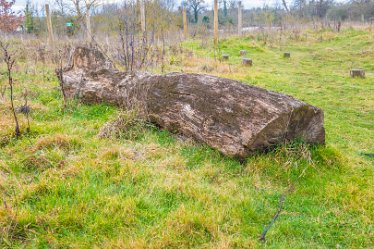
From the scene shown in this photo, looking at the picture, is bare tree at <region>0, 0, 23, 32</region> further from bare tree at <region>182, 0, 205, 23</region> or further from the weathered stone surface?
bare tree at <region>182, 0, 205, 23</region>

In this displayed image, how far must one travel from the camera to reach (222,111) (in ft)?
13.6

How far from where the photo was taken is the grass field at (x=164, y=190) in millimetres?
2652

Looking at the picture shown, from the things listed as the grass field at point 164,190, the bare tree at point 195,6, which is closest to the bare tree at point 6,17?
the grass field at point 164,190

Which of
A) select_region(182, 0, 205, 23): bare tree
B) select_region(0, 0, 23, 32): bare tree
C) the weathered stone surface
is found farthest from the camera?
select_region(182, 0, 205, 23): bare tree

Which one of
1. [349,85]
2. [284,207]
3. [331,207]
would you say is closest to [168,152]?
[284,207]

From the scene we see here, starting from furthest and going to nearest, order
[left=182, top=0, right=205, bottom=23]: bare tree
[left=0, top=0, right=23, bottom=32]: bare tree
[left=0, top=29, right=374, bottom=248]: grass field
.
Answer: [left=182, top=0, right=205, bottom=23]: bare tree, [left=0, top=0, right=23, bottom=32]: bare tree, [left=0, top=29, right=374, bottom=248]: grass field

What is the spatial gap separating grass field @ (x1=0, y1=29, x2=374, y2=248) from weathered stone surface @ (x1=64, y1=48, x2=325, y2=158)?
0.56 ft

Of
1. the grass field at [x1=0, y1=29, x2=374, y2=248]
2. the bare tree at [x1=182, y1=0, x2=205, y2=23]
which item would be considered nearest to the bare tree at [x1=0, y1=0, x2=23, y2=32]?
the grass field at [x1=0, y1=29, x2=374, y2=248]

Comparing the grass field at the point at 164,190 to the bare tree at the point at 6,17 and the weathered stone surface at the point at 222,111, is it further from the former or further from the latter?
the bare tree at the point at 6,17

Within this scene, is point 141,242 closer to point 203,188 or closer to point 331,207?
point 203,188

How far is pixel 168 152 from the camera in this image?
4137 millimetres

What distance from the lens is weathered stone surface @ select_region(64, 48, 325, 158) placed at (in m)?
3.88

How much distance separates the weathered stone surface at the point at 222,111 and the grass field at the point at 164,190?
17 centimetres

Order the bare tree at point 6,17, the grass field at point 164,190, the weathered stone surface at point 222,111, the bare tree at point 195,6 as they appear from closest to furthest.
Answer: the grass field at point 164,190, the weathered stone surface at point 222,111, the bare tree at point 6,17, the bare tree at point 195,6
